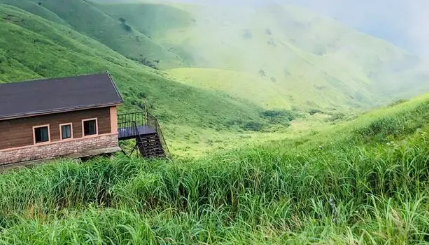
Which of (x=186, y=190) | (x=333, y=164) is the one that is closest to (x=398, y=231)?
(x=333, y=164)

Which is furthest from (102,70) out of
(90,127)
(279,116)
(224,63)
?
(224,63)

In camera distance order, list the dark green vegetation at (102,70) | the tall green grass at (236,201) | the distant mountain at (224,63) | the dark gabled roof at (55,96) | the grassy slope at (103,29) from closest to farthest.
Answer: the tall green grass at (236,201) < the dark gabled roof at (55,96) < the dark green vegetation at (102,70) < the distant mountain at (224,63) < the grassy slope at (103,29)

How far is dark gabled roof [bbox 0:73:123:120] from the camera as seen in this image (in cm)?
2712

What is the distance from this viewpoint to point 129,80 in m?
88.7

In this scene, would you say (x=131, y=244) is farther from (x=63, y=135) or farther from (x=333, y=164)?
(x=63, y=135)

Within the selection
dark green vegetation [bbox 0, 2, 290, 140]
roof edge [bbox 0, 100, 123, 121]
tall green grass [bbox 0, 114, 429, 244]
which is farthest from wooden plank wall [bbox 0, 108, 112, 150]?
dark green vegetation [bbox 0, 2, 290, 140]

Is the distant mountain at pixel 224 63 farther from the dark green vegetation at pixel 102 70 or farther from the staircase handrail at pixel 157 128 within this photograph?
the staircase handrail at pixel 157 128

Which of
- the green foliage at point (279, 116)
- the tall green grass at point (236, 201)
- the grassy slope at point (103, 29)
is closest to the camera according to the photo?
the tall green grass at point (236, 201)

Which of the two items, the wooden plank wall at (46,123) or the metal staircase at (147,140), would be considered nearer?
the wooden plank wall at (46,123)

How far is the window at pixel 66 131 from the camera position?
28156mm

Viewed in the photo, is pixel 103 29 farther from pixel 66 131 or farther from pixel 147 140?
pixel 147 140

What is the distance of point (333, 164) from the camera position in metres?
9.45

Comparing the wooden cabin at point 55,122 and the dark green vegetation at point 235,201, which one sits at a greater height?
the dark green vegetation at point 235,201

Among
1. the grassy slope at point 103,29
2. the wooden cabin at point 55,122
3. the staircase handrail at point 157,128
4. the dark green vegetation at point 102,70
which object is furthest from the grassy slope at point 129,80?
the grassy slope at point 103,29
